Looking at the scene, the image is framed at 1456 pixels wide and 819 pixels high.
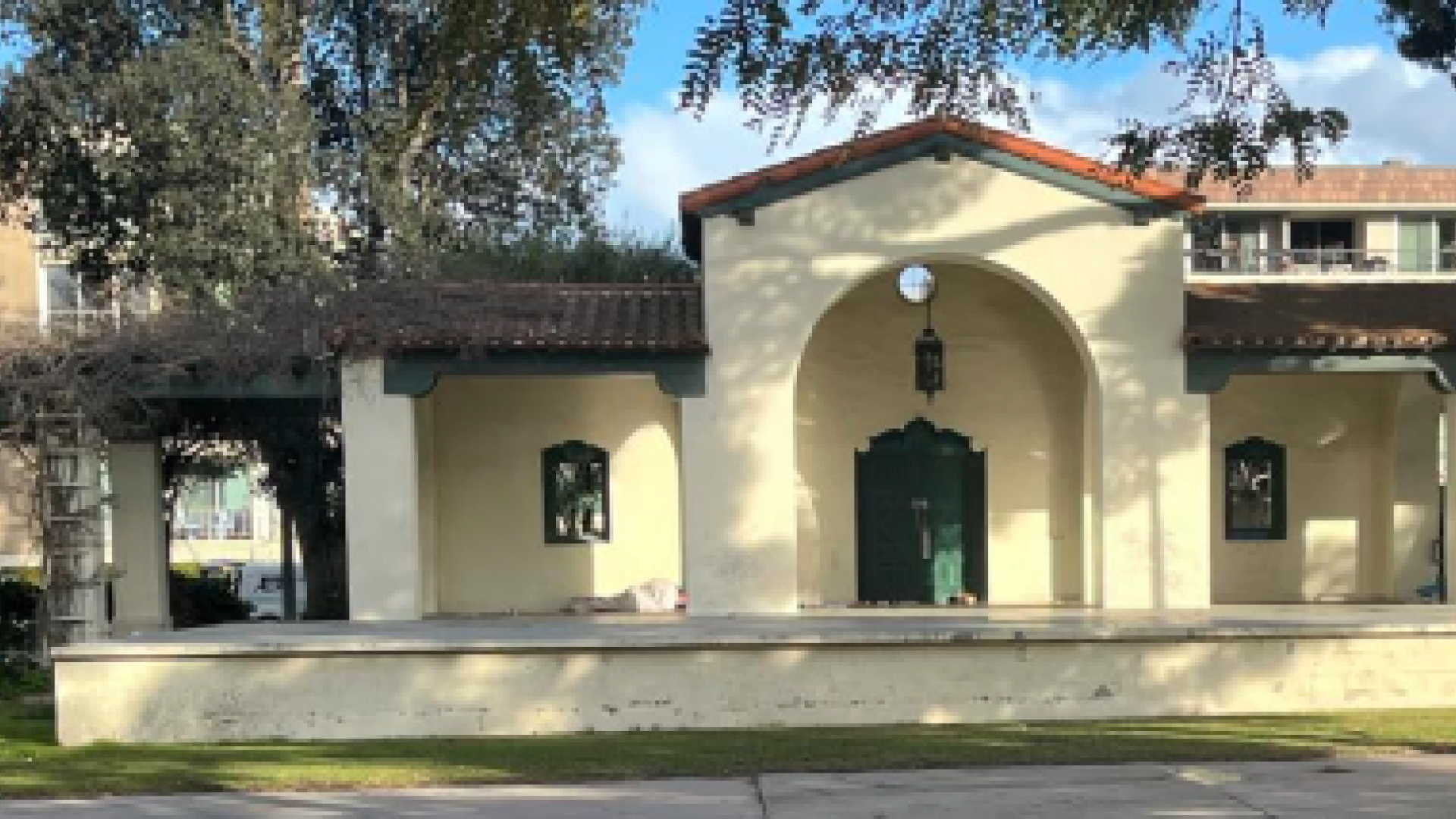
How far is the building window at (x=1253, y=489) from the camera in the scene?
54.2 feet

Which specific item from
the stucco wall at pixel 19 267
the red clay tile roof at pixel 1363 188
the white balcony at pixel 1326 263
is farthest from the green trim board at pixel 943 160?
the stucco wall at pixel 19 267

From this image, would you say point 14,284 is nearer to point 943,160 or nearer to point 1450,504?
point 943,160

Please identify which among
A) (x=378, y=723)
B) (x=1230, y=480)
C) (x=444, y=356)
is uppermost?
(x=444, y=356)

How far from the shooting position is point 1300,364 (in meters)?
14.2

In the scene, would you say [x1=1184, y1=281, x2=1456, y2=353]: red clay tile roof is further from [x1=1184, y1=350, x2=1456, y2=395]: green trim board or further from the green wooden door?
the green wooden door

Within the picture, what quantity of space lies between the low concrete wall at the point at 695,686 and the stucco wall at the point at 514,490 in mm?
4946

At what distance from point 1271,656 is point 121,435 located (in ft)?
41.5

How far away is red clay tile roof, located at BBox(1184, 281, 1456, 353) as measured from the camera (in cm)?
1394

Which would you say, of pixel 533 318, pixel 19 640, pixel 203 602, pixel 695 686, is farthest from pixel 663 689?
pixel 203 602

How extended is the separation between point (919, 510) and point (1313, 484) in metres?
4.94

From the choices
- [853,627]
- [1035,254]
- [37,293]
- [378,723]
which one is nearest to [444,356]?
[378,723]

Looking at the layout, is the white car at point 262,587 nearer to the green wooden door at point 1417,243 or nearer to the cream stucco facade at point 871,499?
the cream stucco facade at point 871,499

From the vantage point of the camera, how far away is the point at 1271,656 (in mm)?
11523

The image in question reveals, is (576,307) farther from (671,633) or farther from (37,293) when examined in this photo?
(37,293)
